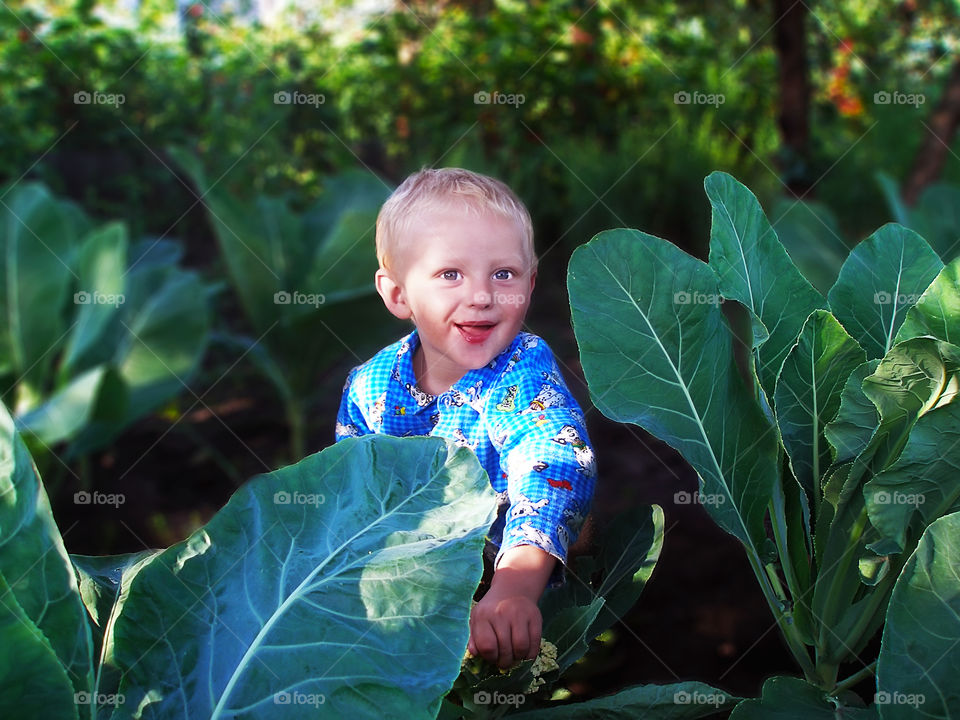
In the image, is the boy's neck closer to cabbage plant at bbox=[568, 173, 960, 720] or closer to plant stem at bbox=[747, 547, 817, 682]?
cabbage plant at bbox=[568, 173, 960, 720]

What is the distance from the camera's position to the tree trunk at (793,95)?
352 cm

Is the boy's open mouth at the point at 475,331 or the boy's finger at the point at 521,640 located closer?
Answer: the boy's finger at the point at 521,640

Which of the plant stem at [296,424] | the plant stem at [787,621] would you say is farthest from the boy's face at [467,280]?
the plant stem at [296,424]

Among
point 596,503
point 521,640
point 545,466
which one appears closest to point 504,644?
point 521,640

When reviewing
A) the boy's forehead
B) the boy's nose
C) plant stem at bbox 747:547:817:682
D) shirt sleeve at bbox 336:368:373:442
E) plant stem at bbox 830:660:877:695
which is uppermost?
the boy's forehead

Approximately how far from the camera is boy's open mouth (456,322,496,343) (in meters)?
0.98

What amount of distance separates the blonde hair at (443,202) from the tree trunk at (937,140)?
8.27 feet

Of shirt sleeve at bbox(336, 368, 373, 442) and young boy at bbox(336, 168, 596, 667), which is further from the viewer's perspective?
shirt sleeve at bbox(336, 368, 373, 442)

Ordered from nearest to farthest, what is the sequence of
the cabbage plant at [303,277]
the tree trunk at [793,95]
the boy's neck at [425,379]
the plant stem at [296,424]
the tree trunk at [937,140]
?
the boy's neck at [425,379] < the cabbage plant at [303,277] < the plant stem at [296,424] < the tree trunk at [937,140] < the tree trunk at [793,95]

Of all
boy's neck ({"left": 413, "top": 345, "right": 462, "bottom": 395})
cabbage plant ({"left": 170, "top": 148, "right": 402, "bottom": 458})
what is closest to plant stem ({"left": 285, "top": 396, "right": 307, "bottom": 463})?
cabbage plant ({"left": 170, "top": 148, "right": 402, "bottom": 458})

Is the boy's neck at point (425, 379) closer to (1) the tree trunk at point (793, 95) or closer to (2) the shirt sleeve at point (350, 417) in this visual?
(2) the shirt sleeve at point (350, 417)

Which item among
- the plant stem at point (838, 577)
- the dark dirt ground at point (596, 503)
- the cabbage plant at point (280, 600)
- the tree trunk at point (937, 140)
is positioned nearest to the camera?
the cabbage plant at point (280, 600)

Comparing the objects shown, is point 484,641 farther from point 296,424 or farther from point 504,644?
point 296,424

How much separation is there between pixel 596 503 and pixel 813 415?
1590 mm
